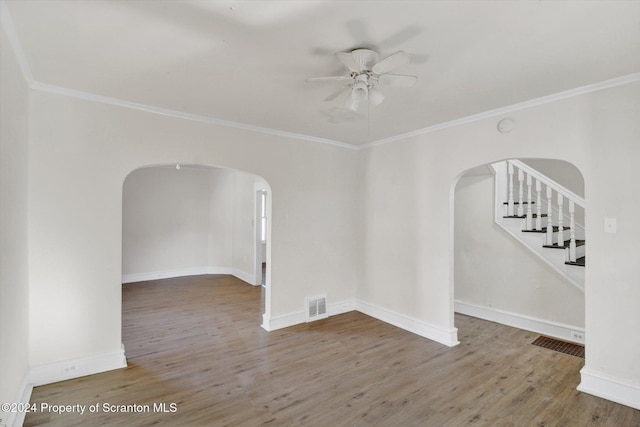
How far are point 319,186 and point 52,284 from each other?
10.4ft

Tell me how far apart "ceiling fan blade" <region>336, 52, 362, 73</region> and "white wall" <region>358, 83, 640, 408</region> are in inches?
80.3

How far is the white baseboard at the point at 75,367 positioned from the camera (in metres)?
2.63

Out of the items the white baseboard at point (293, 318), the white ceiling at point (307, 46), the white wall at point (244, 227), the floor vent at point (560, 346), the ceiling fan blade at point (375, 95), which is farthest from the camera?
the white wall at point (244, 227)

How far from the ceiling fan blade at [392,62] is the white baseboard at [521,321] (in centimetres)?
392

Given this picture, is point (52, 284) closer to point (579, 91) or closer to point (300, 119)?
point (300, 119)

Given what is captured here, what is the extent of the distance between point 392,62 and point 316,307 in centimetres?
345

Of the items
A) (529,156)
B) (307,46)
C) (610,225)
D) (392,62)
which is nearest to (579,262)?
(610,225)

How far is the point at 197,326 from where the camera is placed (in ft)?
13.4

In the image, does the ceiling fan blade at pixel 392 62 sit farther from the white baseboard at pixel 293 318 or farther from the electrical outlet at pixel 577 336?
the electrical outlet at pixel 577 336

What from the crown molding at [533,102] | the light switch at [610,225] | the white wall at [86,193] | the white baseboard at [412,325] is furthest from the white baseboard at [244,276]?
the light switch at [610,225]

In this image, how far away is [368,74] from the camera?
220 centimetres

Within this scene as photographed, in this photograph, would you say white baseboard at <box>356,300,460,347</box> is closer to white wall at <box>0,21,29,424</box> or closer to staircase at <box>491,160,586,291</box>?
staircase at <box>491,160,586,291</box>

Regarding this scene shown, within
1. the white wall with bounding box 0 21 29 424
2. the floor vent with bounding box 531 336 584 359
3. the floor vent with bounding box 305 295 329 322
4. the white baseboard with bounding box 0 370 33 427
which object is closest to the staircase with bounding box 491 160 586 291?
the floor vent with bounding box 531 336 584 359

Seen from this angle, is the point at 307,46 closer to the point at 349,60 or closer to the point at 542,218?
the point at 349,60
